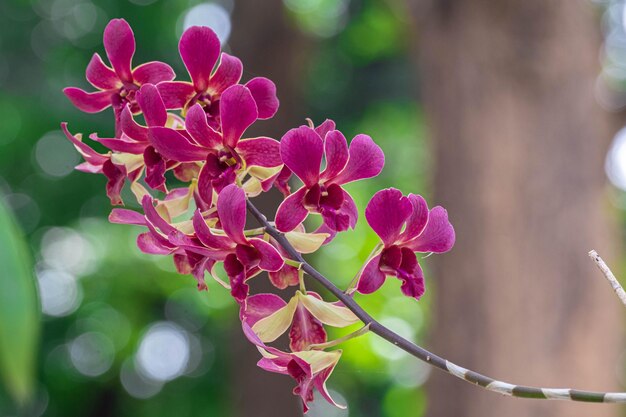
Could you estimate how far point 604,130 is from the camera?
2.36 meters

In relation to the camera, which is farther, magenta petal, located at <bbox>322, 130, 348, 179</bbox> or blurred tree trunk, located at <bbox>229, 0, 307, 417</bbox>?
blurred tree trunk, located at <bbox>229, 0, 307, 417</bbox>

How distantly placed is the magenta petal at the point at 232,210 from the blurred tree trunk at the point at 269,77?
9.78 feet

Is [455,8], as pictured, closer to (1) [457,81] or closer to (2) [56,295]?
(1) [457,81]

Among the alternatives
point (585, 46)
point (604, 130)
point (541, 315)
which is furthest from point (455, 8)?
point (541, 315)

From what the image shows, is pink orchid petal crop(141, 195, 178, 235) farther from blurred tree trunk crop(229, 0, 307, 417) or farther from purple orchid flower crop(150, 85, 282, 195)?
blurred tree trunk crop(229, 0, 307, 417)

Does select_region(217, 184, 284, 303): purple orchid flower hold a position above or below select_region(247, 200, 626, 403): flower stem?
below

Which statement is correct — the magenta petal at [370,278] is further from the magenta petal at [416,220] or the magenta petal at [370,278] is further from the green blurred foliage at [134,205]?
the green blurred foliage at [134,205]

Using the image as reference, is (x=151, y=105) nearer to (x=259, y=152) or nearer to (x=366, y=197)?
(x=259, y=152)

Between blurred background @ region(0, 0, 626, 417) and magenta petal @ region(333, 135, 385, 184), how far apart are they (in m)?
0.16

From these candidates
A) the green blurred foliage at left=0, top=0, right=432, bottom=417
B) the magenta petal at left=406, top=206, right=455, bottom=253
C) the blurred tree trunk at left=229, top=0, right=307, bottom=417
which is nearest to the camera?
the magenta petal at left=406, top=206, right=455, bottom=253

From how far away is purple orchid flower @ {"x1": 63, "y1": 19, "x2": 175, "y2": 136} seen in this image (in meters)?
0.45

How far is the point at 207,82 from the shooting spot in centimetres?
44

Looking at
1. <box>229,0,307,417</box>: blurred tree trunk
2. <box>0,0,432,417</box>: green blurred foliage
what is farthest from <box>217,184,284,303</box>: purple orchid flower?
<box>0,0,432,417</box>: green blurred foliage

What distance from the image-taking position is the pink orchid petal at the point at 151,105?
0.40 meters
